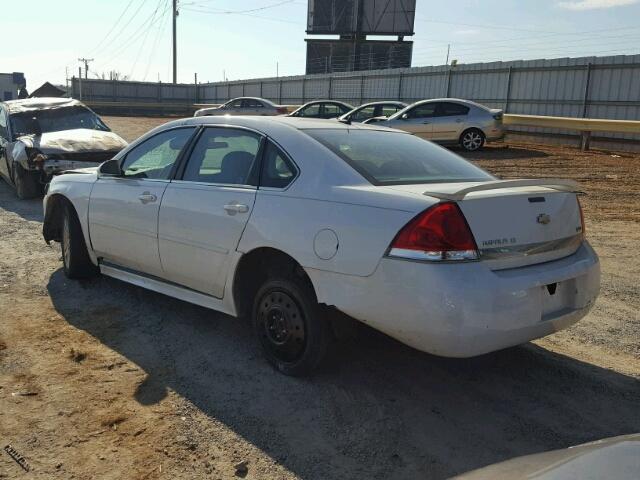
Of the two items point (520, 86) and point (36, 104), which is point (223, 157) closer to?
point (36, 104)

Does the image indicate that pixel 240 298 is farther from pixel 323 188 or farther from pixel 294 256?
pixel 323 188

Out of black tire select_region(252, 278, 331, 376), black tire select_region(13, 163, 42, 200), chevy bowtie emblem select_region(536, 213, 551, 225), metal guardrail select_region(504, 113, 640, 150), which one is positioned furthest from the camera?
metal guardrail select_region(504, 113, 640, 150)

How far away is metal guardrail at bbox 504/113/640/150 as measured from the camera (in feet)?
53.0

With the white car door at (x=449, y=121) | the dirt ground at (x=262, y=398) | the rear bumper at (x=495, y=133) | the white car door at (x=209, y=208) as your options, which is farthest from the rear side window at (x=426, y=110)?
the white car door at (x=209, y=208)

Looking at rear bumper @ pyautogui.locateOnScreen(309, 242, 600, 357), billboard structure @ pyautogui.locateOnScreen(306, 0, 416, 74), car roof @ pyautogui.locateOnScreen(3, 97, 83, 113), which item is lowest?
rear bumper @ pyautogui.locateOnScreen(309, 242, 600, 357)

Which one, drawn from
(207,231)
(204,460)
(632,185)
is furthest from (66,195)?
(632,185)

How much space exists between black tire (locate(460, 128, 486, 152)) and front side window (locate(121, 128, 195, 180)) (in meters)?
13.6

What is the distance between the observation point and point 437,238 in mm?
3016

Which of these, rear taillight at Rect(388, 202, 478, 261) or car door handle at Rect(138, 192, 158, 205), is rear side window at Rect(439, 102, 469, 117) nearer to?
car door handle at Rect(138, 192, 158, 205)

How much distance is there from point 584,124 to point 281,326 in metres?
16.3

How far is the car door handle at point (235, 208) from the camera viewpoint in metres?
3.81

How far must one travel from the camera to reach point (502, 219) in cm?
319

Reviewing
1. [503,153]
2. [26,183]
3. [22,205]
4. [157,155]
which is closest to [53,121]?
[26,183]

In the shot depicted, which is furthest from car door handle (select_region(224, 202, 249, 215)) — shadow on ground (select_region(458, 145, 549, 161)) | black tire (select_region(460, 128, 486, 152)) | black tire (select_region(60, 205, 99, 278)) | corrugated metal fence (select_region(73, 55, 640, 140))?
corrugated metal fence (select_region(73, 55, 640, 140))
